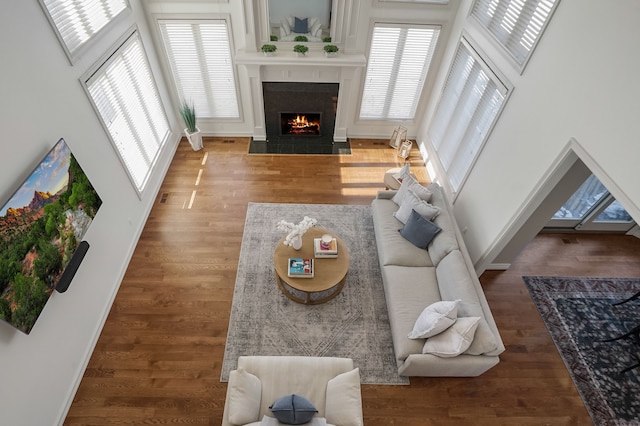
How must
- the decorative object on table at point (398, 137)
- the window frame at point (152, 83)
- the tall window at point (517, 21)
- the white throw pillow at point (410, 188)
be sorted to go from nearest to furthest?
the tall window at point (517, 21) → the window frame at point (152, 83) → the white throw pillow at point (410, 188) → the decorative object on table at point (398, 137)

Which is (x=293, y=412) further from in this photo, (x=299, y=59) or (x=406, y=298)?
(x=299, y=59)

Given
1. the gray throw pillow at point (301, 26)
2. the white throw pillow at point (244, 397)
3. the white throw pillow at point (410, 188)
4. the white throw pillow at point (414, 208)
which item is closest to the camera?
the white throw pillow at point (244, 397)

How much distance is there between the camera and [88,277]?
3.80 metres

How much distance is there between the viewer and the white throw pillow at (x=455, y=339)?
3225 millimetres

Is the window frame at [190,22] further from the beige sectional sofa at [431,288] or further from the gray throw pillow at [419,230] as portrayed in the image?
the gray throw pillow at [419,230]

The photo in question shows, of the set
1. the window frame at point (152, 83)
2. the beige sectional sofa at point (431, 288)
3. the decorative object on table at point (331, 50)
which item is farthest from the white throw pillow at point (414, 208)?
the window frame at point (152, 83)

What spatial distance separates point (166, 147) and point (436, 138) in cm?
456

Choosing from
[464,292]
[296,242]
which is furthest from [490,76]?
[296,242]

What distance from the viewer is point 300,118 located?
6.30 m

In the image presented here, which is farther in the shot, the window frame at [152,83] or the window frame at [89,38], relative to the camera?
the window frame at [152,83]

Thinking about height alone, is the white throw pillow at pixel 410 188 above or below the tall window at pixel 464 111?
below

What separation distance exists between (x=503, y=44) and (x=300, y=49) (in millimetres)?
2725

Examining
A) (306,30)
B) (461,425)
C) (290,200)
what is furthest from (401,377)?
(306,30)

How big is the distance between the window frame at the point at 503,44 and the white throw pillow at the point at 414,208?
1776mm
